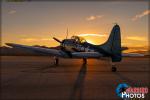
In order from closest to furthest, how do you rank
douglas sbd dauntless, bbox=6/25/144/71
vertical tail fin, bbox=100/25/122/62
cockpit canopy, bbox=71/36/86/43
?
1. vertical tail fin, bbox=100/25/122/62
2. douglas sbd dauntless, bbox=6/25/144/71
3. cockpit canopy, bbox=71/36/86/43

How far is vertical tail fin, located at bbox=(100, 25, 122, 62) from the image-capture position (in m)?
21.3

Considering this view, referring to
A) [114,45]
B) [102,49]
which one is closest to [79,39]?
[102,49]

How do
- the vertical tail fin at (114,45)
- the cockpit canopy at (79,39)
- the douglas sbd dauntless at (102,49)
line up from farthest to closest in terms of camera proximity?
the cockpit canopy at (79,39)
the douglas sbd dauntless at (102,49)
the vertical tail fin at (114,45)

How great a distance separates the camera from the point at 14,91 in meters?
12.2

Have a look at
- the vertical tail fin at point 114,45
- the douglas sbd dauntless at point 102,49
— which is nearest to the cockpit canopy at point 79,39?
the douglas sbd dauntless at point 102,49

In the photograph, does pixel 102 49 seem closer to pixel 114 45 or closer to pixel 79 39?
pixel 114 45

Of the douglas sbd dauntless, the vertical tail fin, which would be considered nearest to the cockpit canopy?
the douglas sbd dauntless

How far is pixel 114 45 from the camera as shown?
Result: 21.7m

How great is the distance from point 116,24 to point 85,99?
499 inches

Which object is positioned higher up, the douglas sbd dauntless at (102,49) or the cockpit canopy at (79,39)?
the cockpit canopy at (79,39)

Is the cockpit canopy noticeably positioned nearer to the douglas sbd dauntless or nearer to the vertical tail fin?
the douglas sbd dauntless

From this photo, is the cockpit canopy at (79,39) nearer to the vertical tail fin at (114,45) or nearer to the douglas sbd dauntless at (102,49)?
the douglas sbd dauntless at (102,49)

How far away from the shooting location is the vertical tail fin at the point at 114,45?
70.0 feet

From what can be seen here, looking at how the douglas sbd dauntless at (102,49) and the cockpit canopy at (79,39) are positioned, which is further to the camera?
the cockpit canopy at (79,39)
